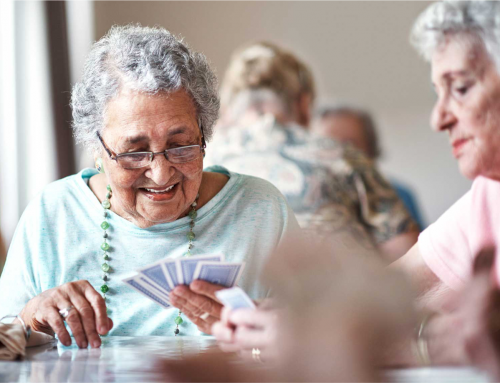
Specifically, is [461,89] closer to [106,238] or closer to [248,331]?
[248,331]

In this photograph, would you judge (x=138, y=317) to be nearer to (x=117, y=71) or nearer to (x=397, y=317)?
(x=117, y=71)

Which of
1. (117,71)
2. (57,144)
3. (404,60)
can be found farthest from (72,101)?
(404,60)

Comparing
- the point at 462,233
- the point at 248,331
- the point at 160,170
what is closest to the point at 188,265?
the point at 248,331

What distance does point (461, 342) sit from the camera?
0.64 meters

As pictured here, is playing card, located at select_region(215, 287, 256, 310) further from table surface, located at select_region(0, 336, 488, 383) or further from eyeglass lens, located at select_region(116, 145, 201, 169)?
eyeglass lens, located at select_region(116, 145, 201, 169)

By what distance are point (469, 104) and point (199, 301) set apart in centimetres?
70

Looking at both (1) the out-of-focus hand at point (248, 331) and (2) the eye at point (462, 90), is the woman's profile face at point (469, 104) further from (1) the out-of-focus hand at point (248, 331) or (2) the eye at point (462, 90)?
(1) the out-of-focus hand at point (248, 331)

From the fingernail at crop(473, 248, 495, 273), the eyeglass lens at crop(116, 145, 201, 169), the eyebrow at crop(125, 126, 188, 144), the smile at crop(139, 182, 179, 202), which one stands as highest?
the eyebrow at crop(125, 126, 188, 144)

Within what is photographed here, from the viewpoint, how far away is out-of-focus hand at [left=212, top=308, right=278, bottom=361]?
2.37 ft

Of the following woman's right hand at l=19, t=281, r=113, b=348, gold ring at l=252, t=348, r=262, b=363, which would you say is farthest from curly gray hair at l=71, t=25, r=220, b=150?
gold ring at l=252, t=348, r=262, b=363

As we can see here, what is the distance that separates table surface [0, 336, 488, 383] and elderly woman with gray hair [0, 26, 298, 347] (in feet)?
0.69

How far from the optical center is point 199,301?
119 centimetres

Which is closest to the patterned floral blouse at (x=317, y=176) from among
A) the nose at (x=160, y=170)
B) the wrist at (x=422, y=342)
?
the nose at (x=160, y=170)

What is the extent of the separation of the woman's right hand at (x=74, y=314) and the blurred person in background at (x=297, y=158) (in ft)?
4.70
